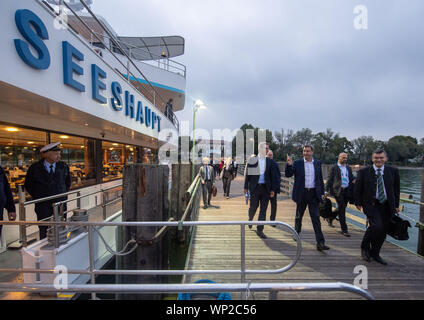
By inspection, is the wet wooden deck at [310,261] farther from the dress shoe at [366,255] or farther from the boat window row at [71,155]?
the boat window row at [71,155]

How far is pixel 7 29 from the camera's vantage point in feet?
8.63

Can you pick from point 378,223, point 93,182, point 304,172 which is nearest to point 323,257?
point 378,223

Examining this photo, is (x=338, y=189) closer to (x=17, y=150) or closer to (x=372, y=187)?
(x=372, y=187)

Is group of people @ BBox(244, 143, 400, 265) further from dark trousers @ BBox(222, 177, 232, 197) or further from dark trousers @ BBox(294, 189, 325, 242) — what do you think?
dark trousers @ BBox(222, 177, 232, 197)

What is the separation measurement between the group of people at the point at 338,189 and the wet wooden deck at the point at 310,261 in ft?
0.80

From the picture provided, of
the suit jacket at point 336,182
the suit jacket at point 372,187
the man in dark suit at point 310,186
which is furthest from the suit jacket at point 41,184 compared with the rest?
the suit jacket at point 336,182

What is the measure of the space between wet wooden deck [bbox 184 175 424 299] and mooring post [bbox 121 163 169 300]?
782mm

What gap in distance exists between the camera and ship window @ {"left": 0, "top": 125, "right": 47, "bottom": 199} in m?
4.54

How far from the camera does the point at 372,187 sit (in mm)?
3258

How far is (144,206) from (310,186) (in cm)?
305

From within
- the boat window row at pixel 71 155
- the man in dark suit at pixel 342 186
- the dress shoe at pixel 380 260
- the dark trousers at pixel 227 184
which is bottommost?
the dress shoe at pixel 380 260

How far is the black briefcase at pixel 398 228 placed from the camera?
10.3 feet
